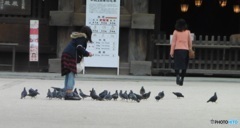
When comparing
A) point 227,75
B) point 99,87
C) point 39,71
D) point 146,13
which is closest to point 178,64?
point 99,87

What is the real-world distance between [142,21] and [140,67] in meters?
1.45

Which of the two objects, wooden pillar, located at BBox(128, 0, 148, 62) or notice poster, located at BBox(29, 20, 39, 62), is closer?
notice poster, located at BBox(29, 20, 39, 62)

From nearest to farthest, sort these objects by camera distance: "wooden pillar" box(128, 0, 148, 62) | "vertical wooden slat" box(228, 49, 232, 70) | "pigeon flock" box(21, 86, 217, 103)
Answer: "pigeon flock" box(21, 86, 217, 103)
"wooden pillar" box(128, 0, 148, 62)
"vertical wooden slat" box(228, 49, 232, 70)

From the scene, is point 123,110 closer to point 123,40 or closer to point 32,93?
point 32,93

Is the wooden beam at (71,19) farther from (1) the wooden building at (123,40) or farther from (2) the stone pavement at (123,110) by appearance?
(2) the stone pavement at (123,110)

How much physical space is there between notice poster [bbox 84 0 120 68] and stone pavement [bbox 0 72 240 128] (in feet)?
8.25

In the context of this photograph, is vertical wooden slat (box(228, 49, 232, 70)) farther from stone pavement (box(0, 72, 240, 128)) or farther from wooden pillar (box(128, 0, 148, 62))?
stone pavement (box(0, 72, 240, 128))

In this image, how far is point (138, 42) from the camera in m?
16.4

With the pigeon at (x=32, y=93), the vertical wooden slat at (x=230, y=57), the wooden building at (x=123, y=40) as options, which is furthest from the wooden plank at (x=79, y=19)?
the pigeon at (x=32, y=93)

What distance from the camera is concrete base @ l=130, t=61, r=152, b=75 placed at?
53.2 feet

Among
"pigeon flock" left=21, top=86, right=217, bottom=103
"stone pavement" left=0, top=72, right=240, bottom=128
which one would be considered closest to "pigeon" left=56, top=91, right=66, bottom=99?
"pigeon flock" left=21, top=86, right=217, bottom=103

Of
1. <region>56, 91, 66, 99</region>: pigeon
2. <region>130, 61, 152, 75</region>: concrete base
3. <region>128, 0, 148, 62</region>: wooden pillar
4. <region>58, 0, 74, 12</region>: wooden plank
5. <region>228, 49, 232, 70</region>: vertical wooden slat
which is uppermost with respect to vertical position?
<region>58, 0, 74, 12</region>: wooden plank

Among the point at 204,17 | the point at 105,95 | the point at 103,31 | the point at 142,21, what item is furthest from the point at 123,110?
the point at 204,17

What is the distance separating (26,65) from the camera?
59.4 feet
